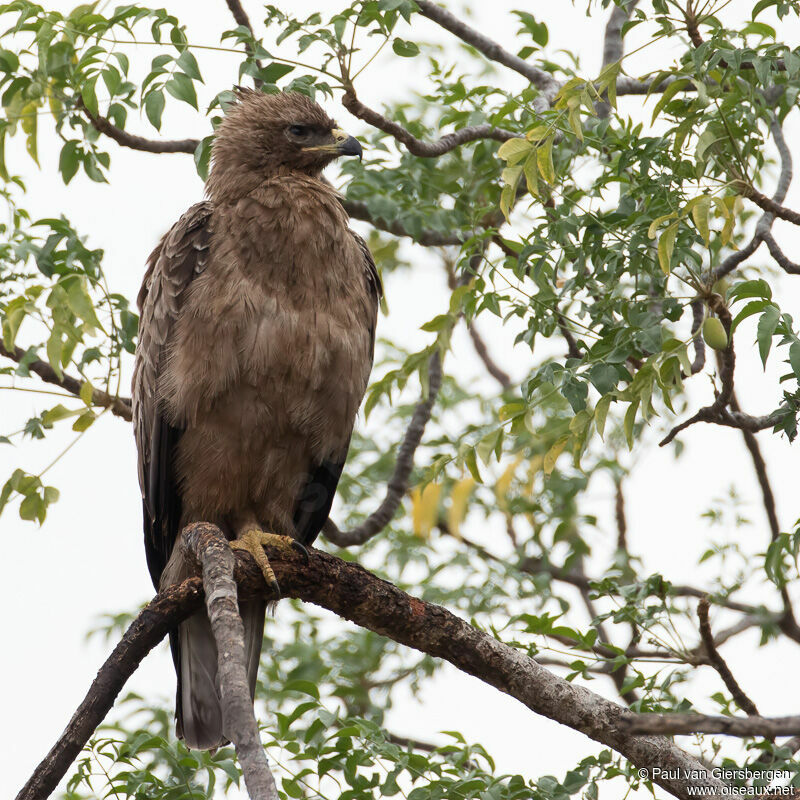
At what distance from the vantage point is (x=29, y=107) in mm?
4047

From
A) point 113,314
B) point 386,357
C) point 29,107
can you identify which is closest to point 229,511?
point 113,314

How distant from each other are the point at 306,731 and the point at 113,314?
1803mm

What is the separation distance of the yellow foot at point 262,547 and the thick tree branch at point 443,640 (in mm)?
29

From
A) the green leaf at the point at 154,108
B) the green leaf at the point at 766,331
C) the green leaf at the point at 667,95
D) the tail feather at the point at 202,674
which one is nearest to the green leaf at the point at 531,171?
the green leaf at the point at 667,95

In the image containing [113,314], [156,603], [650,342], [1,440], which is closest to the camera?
[156,603]

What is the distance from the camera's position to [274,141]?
464 centimetres

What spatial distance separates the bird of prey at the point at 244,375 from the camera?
3943mm

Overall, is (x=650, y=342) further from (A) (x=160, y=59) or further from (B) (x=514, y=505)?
(B) (x=514, y=505)

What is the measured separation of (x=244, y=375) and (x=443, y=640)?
4.27 ft

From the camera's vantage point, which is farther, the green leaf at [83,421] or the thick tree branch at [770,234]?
the green leaf at [83,421]

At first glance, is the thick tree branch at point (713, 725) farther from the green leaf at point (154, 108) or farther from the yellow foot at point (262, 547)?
the green leaf at point (154, 108)

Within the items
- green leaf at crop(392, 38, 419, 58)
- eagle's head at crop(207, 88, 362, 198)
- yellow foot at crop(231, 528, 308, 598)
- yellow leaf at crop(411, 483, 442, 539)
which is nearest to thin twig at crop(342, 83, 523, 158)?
green leaf at crop(392, 38, 419, 58)

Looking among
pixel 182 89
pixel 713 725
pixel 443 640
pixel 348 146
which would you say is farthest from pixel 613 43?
pixel 713 725

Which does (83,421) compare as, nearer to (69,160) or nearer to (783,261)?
(69,160)
